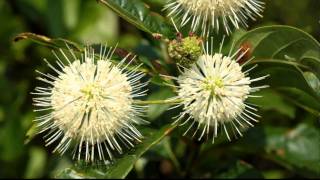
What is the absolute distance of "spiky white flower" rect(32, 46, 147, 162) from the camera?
2.34 meters

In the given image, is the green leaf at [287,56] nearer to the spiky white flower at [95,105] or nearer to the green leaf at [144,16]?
the green leaf at [144,16]

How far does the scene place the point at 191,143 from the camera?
294 cm

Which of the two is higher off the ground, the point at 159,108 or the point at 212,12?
the point at 212,12

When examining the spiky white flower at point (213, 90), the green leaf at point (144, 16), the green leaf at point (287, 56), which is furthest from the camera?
the green leaf at point (144, 16)

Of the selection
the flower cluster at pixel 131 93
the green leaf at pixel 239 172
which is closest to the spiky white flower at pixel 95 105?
the flower cluster at pixel 131 93

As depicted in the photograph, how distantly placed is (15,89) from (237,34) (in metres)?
2.13

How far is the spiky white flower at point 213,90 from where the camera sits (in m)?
2.32

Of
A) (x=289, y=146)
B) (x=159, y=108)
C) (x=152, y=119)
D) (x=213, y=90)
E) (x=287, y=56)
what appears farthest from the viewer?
(x=289, y=146)

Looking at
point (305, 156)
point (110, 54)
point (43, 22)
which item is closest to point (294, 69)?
point (110, 54)

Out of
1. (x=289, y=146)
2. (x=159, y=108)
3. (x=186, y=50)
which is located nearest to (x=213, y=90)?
(x=186, y=50)

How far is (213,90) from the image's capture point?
2344 mm

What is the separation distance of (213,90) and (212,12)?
33 cm

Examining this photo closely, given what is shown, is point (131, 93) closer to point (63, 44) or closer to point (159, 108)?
point (63, 44)

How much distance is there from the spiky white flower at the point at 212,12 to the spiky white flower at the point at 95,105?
0.32 m
